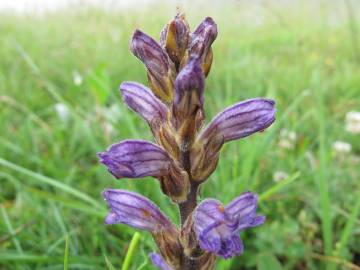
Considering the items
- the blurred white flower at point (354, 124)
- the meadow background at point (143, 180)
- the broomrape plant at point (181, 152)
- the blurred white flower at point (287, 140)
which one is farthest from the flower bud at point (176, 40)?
the blurred white flower at point (354, 124)

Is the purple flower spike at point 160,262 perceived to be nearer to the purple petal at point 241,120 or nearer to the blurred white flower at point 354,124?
the purple petal at point 241,120

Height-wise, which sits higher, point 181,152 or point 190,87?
point 190,87

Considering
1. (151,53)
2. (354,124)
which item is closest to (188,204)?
(151,53)

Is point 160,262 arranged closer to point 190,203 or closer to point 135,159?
point 190,203

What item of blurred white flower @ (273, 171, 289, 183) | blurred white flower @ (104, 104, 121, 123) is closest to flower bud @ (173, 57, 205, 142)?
blurred white flower @ (273, 171, 289, 183)

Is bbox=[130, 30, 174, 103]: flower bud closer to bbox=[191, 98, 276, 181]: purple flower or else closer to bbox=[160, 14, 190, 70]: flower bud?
bbox=[160, 14, 190, 70]: flower bud
